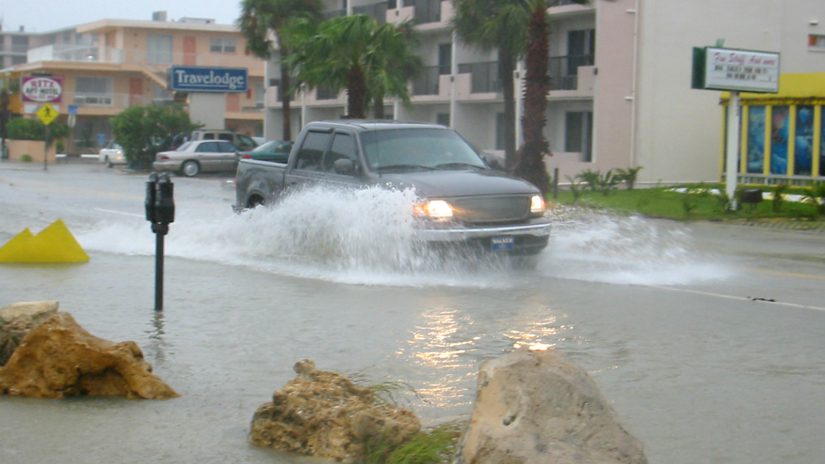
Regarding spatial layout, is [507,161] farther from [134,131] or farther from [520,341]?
[520,341]

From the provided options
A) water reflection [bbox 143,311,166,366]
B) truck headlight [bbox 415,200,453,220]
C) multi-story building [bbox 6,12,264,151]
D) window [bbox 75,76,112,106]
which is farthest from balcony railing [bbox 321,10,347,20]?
water reflection [bbox 143,311,166,366]

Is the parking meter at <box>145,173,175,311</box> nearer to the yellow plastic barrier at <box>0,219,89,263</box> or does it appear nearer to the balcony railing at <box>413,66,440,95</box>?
the yellow plastic barrier at <box>0,219,89,263</box>

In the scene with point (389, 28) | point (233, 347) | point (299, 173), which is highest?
point (389, 28)

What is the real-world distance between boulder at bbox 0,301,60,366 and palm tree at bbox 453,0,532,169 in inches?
1205

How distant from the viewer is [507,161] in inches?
1622

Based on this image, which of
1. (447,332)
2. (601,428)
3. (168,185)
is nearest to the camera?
(601,428)

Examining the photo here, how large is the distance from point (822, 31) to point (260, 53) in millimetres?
26753

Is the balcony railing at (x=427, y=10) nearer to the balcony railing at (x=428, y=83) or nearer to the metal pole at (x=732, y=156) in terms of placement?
the balcony railing at (x=428, y=83)

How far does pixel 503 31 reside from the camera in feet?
130

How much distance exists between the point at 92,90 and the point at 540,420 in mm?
85541

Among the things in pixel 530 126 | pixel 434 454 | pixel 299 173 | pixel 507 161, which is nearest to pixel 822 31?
pixel 507 161

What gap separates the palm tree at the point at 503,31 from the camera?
39188 millimetres

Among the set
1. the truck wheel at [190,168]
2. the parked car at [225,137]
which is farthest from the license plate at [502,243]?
the parked car at [225,137]

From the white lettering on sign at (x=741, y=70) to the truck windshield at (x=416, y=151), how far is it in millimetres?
13230
